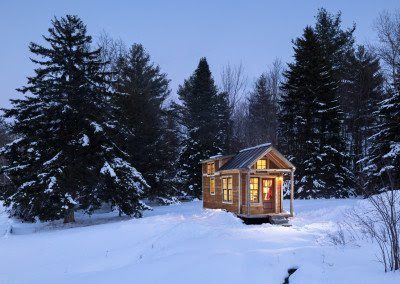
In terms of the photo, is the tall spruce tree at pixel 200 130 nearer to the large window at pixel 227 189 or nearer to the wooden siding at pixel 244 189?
the wooden siding at pixel 244 189

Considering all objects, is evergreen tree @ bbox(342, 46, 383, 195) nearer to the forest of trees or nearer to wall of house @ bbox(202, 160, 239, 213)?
the forest of trees

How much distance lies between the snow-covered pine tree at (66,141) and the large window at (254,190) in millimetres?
7020

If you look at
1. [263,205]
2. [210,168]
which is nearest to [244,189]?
[263,205]

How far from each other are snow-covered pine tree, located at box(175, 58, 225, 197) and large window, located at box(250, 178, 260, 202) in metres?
15.3

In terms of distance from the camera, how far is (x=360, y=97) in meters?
33.8

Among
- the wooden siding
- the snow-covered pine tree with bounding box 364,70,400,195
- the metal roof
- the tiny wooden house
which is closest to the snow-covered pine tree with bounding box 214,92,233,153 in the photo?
the wooden siding

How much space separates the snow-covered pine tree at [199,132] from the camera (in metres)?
36.5

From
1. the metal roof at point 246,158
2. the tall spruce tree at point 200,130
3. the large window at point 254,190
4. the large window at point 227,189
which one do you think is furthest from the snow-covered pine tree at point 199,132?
the large window at point 254,190

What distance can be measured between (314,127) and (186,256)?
23.0m

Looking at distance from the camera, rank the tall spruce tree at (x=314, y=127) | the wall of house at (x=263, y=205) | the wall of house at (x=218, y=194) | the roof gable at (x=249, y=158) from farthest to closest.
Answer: the tall spruce tree at (x=314, y=127)
the wall of house at (x=218, y=194)
the wall of house at (x=263, y=205)
the roof gable at (x=249, y=158)

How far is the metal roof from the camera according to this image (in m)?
19.9

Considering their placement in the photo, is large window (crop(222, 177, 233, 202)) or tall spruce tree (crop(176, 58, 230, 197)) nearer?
large window (crop(222, 177, 233, 202))

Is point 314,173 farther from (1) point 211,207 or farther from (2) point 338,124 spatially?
(1) point 211,207

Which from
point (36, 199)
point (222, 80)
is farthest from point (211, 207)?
point (222, 80)
